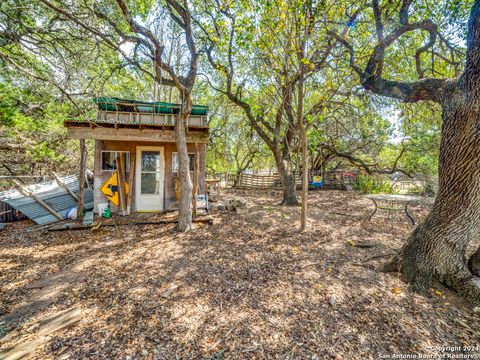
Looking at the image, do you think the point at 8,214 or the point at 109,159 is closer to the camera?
the point at 8,214

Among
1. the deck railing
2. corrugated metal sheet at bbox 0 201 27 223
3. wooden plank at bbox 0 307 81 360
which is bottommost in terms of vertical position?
wooden plank at bbox 0 307 81 360


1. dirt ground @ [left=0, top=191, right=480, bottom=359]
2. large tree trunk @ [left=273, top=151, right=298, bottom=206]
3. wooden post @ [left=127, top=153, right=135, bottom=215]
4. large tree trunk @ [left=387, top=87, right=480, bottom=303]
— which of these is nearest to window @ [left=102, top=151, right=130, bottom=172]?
wooden post @ [left=127, top=153, right=135, bottom=215]

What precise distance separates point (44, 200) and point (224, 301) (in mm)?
7309

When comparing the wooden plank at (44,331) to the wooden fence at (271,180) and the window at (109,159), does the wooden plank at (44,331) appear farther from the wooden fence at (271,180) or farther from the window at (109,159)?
the wooden fence at (271,180)

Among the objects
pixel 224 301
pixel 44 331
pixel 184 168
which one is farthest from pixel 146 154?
pixel 224 301

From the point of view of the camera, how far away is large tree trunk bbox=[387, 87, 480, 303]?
2.62m

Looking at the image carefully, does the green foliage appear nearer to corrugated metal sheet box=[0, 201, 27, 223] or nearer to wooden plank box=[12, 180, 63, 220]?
wooden plank box=[12, 180, 63, 220]

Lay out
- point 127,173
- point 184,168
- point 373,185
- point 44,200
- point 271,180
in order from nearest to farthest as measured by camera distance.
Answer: point 184,168
point 44,200
point 127,173
point 373,185
point 271,180

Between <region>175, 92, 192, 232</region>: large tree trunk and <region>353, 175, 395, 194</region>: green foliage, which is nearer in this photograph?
<region>175, 92, 192, 232</region>: large tree trunk

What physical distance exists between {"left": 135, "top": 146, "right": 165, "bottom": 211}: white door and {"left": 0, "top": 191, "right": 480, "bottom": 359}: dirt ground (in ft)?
8.16

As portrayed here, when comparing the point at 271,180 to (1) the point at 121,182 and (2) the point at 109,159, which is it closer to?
(1) the point at 121,182

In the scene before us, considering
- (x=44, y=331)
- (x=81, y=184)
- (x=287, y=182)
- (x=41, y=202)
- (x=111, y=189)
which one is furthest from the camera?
(x=287, y=182)

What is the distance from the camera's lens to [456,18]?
426 cm

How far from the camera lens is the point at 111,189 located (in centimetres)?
685
